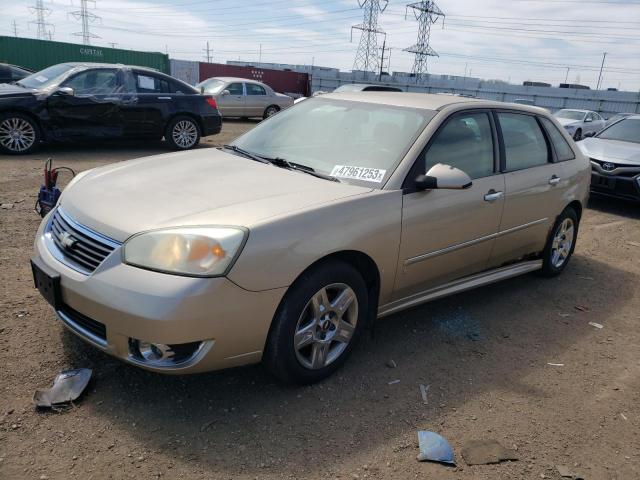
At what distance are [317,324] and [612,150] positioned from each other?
7.81 meters

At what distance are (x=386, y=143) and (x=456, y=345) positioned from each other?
148 centimetres

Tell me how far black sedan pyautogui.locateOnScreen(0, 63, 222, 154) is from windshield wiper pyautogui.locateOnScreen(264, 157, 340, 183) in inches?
270

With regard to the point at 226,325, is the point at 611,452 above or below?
below

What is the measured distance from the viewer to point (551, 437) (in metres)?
2.78

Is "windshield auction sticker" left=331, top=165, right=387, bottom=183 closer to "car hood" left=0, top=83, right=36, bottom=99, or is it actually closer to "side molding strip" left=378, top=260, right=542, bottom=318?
"side molding strip" left=378, top=260, right=542, bottom=318

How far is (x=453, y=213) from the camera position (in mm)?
3559

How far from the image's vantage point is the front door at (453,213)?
131 inches

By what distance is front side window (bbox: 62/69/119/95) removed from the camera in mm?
9195

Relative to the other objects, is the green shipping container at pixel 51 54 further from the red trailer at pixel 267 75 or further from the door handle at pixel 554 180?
the door handle at pixel 554 180

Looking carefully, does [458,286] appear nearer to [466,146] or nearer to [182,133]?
[466,146]

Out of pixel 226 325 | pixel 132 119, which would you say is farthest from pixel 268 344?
pixel 132 119

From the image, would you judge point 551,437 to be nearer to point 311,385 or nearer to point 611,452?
point 611,452

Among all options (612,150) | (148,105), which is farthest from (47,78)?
(612,150)

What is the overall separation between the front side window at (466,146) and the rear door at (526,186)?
0.18 meters
